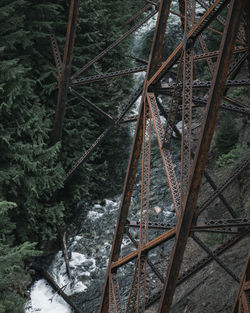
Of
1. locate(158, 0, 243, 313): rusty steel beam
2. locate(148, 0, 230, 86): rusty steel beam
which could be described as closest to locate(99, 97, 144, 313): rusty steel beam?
locate(148, 0, 230, 86): rusty steel beam

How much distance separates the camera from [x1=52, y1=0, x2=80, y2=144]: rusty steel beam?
26.4 feet

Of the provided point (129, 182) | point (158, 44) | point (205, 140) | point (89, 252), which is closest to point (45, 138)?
point (89, 252)

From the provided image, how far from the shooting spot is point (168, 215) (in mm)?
9867

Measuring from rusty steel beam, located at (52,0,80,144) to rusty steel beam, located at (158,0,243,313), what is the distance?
5547 mm

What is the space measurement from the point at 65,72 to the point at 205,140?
5757 mm

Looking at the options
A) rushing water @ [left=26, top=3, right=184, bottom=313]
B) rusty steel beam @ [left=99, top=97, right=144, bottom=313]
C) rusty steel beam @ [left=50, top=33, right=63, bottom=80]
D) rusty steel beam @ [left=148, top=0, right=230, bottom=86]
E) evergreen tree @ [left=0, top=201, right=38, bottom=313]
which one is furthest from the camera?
rusty steel beam @ [left=50, top=33, right=63, bottom=80]

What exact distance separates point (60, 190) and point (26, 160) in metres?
2.15

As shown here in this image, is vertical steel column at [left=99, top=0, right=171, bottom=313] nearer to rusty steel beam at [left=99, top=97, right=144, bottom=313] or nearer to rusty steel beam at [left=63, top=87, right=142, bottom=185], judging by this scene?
rusty steel beam at [left=99, top=97, right=144, bottom=313]

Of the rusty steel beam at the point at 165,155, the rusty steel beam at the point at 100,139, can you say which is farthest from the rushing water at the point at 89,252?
the rusty steel beam at the point at 165,155

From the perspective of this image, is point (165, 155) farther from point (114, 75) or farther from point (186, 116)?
point (114, 75)

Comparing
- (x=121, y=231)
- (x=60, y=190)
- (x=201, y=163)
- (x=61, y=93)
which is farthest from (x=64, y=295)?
(x=201, y=163)

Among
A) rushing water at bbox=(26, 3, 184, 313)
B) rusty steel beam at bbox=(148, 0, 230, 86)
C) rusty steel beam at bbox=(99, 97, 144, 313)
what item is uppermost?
rusty steel beam at bbox=(148, 0, 230, 86)

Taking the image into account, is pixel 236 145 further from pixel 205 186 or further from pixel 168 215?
pixel 168 215

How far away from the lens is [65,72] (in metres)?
8.50
